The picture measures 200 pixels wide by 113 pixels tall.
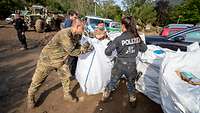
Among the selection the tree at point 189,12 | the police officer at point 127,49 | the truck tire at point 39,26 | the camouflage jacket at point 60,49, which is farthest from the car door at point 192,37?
the tree at point 189,12

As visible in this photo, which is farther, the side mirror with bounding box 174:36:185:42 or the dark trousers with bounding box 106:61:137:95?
the side mirror with bounding box 174:36:185:42

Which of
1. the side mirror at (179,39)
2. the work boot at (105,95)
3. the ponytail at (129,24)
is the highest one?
the ponytail at (129,24)

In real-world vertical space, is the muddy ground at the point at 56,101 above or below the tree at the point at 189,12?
below

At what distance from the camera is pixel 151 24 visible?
35438mm

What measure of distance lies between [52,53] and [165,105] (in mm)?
2187

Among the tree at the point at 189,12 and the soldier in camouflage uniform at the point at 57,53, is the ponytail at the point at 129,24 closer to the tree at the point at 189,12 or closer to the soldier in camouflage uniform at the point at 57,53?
the soldier in camouflage uniform at the point at 57,53

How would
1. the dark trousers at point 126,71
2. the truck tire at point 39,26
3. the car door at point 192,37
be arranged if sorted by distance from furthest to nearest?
the truck tire at point 39,26
the car door at point 192,37
the dark trousers at point 126,71

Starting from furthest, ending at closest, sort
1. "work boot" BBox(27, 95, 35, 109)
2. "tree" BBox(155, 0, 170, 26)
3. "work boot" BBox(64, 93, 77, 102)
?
"tree" BBox(155, 0, 170, 26) → "work boot" BBox(64, 93, 77, 102) → "work boot" BBox(27, 95, 35, 109)

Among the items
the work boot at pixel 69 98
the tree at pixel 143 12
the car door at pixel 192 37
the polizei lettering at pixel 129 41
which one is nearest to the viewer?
the polizei lettering at pixel 129 41

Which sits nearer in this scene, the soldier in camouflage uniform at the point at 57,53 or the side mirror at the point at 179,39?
the soldier in camouflage uniform at the point at 57,53

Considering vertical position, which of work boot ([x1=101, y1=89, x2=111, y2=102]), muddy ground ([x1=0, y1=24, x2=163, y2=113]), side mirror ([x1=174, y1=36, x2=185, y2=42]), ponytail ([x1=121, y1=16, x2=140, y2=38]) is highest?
ponytail ([x1=121, y1=16, x2=140, y2=38])

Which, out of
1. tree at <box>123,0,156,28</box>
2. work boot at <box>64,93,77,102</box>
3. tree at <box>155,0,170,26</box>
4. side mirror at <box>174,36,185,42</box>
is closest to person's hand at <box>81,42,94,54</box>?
work boot at <box>64,93,77,102</box>

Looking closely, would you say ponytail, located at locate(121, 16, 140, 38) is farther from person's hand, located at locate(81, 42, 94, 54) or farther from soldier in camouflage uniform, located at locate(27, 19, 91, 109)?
person's hand, located at locate(81, 42, 94, 54)

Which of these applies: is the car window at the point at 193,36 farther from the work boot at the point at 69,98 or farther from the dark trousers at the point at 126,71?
the work boot at the point at 69,98
